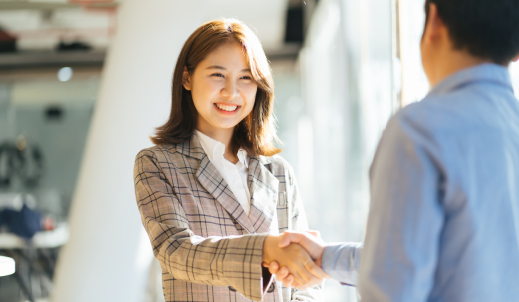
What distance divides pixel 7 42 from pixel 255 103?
6.72 m

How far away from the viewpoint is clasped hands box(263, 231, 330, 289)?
1106 mm

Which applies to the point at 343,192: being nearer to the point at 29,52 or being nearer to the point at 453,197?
the point at 453,197

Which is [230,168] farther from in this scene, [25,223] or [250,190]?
[25,223]

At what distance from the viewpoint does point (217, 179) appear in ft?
4.34

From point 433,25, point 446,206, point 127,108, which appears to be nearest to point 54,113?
point 127,108

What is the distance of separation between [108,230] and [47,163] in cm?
583

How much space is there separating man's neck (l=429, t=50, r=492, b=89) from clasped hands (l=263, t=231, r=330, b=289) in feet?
1.78

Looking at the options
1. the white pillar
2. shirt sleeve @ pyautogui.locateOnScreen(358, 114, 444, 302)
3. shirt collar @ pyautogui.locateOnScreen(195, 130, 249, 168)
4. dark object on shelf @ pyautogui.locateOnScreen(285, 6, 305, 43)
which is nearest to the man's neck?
shirt sleeve @ pyautogui.locateOnScreen(358, 114, 444, 302)

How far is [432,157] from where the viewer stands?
646 millimetres

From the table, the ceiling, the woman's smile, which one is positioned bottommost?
the table

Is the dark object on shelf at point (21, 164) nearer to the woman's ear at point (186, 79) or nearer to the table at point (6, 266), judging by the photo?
the table at point (6, 266)

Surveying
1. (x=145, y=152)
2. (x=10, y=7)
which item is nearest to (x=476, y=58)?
(x=145, y=152)

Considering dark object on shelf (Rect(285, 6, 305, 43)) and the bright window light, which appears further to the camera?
the bright window light

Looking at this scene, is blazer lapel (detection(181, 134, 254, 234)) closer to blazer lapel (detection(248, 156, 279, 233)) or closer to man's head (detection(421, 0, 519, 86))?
blazer lapel (detection(248, 156, 279, 233))
